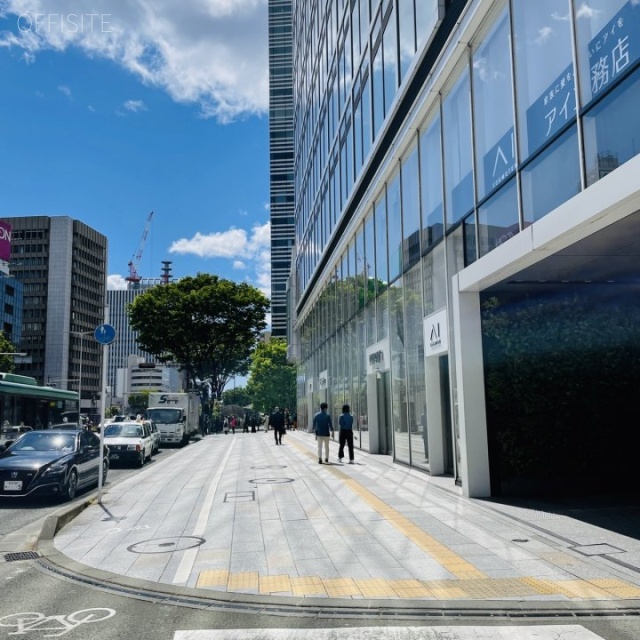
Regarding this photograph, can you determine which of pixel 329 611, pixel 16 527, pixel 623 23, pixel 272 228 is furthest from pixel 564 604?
pixel 272 228

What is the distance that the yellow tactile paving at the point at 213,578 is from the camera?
20.2ft

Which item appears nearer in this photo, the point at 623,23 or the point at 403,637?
the point at 403,637

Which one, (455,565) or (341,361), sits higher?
(341,361)

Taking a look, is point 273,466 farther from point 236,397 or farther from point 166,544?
point 236,397

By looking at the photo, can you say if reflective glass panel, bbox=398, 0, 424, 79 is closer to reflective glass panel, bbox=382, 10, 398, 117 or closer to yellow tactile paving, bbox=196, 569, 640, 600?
reflective glass panel, bbox=382, 10, 398, 117

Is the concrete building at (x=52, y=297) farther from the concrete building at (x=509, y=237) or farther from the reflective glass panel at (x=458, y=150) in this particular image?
the reflective glass panel at (x=458, y=150)

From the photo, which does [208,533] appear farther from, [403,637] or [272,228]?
[272,228]

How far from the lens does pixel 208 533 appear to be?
8.62 meters

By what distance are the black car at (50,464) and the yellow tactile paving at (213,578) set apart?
5.72 m

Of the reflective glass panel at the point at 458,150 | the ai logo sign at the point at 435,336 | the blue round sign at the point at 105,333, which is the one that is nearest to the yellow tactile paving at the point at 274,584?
the blue round sign at the point at 105,333

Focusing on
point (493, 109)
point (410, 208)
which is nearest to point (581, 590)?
point (493, 109)

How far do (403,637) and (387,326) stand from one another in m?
13.9

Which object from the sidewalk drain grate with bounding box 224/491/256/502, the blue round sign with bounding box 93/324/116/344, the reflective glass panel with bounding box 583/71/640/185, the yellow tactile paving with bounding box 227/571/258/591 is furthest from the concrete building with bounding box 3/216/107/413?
the reflective glass panel with bounding box 583/71/640/185

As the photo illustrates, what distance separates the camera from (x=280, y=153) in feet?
454
